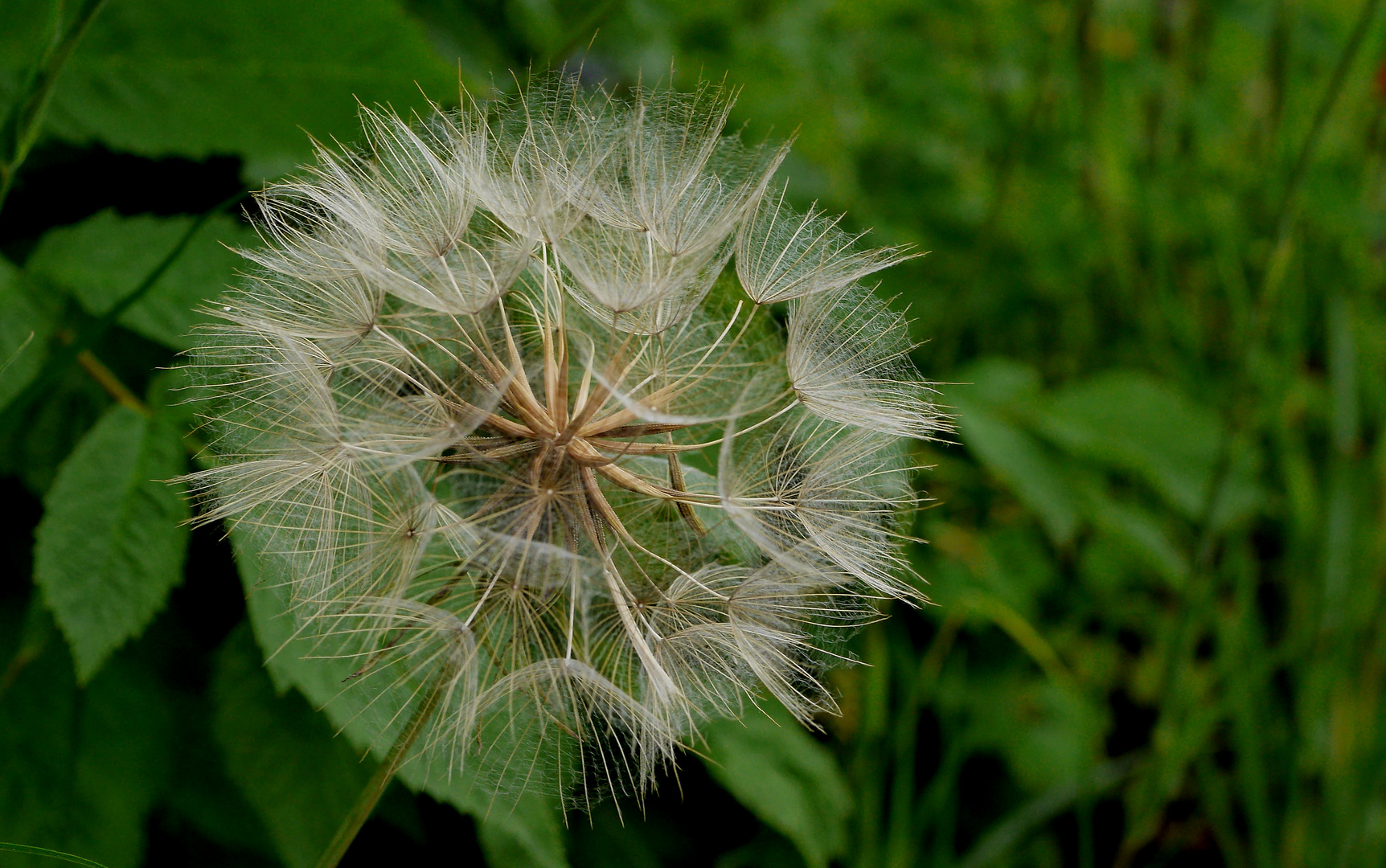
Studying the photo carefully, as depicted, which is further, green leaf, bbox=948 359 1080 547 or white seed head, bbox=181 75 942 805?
green leaf, bbox=948 359 1080 547

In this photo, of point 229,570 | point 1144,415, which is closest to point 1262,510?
point 1144,415

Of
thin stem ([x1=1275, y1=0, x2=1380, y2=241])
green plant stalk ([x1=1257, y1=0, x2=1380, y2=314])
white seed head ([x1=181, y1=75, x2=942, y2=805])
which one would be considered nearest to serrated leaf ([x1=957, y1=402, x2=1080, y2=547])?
green plant stalk ([x1=1257, y1=0, x2=1380, y2=314])

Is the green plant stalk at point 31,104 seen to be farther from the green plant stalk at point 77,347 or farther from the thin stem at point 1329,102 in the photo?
the thin stem at point 1329,102

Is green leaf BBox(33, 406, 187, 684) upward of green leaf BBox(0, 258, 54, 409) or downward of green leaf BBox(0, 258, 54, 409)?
downward

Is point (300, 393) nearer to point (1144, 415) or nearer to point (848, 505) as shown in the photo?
point (848, 505)

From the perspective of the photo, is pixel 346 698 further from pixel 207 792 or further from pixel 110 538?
pixel 207 792

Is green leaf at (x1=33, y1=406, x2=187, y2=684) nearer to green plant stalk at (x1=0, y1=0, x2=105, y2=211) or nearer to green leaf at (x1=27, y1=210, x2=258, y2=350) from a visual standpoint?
green leaf at (x1=27, y1=210, x2=258, y2=350)
